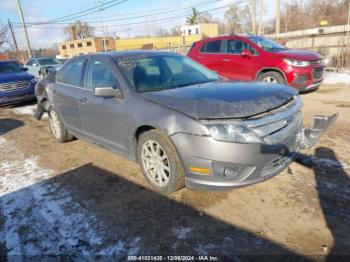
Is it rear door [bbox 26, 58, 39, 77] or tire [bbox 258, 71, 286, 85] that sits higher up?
rear door [bbox 26, 58, 39, 77]

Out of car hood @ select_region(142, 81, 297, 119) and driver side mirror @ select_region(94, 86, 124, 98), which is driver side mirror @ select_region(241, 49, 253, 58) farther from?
driver side mirror @ select_region(94, 86, 124, 98)

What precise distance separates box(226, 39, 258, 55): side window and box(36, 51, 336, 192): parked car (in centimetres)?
440

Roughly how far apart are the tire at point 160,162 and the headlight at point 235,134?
572 mm

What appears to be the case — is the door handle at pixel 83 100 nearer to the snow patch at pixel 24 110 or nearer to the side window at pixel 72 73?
the side window at pixel 72 73

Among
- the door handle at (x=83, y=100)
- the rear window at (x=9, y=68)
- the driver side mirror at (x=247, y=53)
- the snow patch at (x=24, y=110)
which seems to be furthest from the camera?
the rear window at (x=9, y=68)

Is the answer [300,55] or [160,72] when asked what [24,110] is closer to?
[160,72]

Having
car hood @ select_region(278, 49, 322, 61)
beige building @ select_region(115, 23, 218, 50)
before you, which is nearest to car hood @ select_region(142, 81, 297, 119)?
car hood @ select_region(278, 49, 322, 61)

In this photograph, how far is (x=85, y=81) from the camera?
15.1 ft

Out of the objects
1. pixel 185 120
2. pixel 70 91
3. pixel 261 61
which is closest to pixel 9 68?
pixel 70 91

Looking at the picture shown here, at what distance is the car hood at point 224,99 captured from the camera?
2.93m

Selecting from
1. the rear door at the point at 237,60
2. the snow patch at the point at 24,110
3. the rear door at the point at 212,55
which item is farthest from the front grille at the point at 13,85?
the rear door at the point at 237,60

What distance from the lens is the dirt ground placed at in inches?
103

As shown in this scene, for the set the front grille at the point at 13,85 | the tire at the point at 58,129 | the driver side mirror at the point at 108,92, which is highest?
the driver side mirror at the point at 108,92

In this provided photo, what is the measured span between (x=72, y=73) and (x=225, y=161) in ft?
11.2
